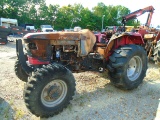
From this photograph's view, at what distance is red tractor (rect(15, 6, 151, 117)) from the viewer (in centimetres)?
358

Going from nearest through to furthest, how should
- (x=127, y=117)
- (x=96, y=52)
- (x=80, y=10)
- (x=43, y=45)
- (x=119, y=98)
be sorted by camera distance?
(x=127, y=117) → (x=43, y=45) → (x=119, y=98) → (x=96, y=52) → (x=80, y=10)

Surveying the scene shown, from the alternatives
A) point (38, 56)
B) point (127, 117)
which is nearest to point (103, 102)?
point (127, 117)

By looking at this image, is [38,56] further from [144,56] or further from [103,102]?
[144,56]

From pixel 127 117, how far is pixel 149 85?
1.93 meters

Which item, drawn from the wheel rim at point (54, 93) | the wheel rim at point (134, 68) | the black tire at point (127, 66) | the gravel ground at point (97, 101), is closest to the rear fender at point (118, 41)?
the black tire at point (127, 66)

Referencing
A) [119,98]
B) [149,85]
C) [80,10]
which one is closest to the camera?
[119,98]

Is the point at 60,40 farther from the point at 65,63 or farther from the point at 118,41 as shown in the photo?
the point at 118,41

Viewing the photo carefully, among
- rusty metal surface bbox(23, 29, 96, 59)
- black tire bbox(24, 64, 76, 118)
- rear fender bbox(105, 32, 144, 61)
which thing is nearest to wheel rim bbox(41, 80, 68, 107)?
black tire bbox(24, 64, 76, 118)

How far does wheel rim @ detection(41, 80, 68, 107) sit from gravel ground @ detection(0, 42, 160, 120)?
0.26m

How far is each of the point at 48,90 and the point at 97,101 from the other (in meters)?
1.19

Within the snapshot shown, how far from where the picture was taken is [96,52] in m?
5.04

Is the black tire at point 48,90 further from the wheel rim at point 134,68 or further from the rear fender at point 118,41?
the wheel rim at point 134,68

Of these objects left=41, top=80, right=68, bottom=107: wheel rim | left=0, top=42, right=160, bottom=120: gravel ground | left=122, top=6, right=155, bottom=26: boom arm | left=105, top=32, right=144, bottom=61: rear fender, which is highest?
left=122, top=6, right=155, bottom=26: boom arm

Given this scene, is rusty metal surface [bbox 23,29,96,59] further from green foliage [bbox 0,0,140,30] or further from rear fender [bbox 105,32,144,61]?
green foliage [bbox 0,0,140,30]
